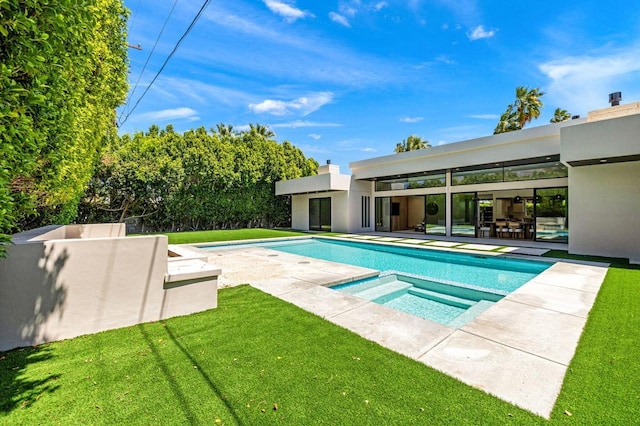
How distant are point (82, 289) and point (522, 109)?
29.1 m

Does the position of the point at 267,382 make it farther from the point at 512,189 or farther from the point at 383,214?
the point at 383,214

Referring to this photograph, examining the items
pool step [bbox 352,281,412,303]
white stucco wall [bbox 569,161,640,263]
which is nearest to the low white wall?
pool step [bbox 352,281,412,303]

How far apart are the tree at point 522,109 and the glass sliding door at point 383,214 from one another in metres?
13.5

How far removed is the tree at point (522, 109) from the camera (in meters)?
23.0

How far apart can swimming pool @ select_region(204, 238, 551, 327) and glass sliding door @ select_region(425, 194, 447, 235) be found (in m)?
4.77

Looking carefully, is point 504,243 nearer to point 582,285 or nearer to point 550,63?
point 582,285

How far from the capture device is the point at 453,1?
10.2m

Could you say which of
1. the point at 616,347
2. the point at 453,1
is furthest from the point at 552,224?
the point at 616,347

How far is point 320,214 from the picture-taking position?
69.4 feet

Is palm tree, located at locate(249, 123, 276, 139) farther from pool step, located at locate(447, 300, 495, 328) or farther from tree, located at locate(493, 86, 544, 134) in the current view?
pool step, located at locate(447, 300, 495, 328)

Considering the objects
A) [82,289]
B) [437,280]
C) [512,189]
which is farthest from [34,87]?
[512,189]

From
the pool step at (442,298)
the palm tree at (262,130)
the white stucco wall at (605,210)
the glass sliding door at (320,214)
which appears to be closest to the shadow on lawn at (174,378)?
the pool step at (442,298)

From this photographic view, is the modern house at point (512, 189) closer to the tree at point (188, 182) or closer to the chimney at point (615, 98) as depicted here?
the chimney at point (615, 98)

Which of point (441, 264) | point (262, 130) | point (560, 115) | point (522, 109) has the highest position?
point (262, 130)
